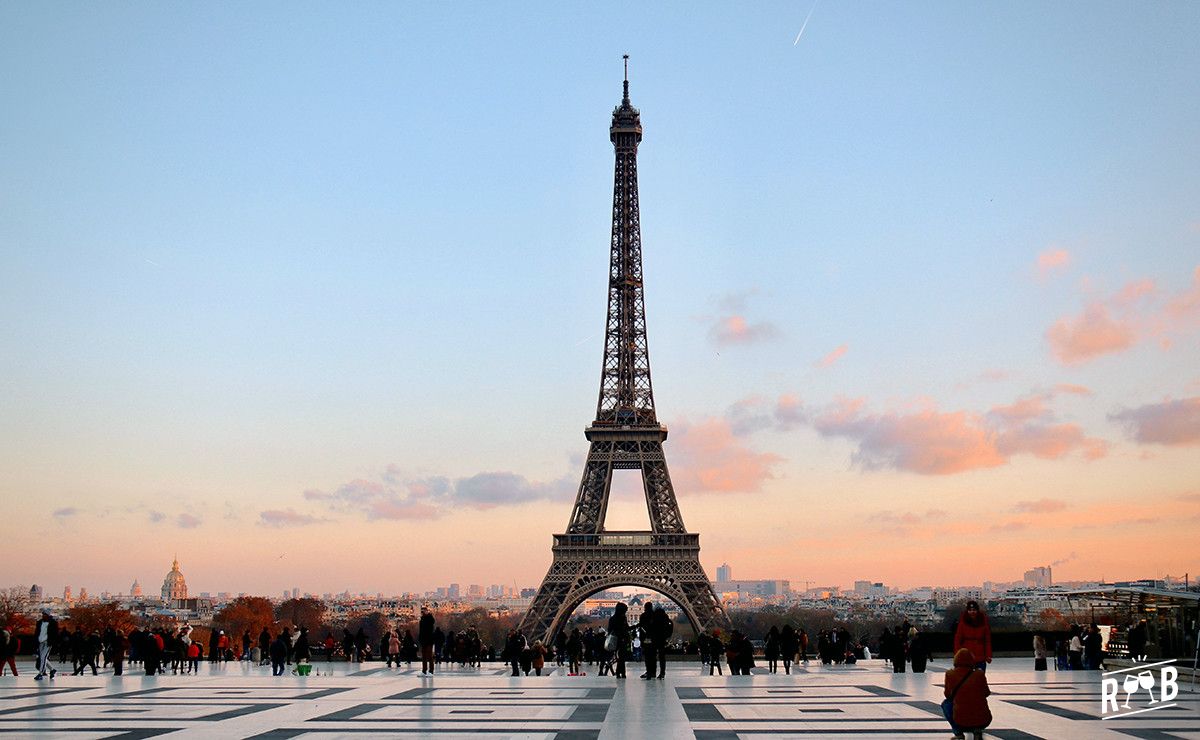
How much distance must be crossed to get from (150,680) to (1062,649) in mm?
20879

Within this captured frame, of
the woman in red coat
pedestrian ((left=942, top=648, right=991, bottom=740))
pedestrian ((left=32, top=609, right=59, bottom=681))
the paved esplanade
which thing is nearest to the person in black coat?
the paved esplanade

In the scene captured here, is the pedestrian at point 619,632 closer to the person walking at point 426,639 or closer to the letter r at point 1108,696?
the person walking at point 426,639

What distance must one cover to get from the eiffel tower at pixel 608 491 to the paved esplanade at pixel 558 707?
44.1 m

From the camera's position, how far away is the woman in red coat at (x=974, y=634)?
1444cm

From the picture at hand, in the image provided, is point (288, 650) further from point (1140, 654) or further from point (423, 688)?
point (1140, 654)

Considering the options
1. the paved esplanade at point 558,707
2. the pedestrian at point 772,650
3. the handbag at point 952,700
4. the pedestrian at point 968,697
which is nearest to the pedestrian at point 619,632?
the paved esplanade at point 558,707

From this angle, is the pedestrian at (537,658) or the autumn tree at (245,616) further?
the autumn tree at (245,616)

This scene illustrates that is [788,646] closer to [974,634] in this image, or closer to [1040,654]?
[1040,654]

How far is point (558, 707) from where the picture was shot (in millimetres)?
17781

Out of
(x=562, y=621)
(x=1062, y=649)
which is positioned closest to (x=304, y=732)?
(x=1062, y=649)

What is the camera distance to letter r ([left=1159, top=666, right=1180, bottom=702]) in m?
18.5

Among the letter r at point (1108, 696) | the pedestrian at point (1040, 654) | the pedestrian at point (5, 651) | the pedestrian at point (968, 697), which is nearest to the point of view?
the pedestrian at point (968, 697)

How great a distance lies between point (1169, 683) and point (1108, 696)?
8.47 feet

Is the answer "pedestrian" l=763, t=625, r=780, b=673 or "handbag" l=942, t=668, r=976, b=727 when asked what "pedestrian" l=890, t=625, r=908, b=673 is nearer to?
"pedestrian" l=763, t=625, r=780, b=673
